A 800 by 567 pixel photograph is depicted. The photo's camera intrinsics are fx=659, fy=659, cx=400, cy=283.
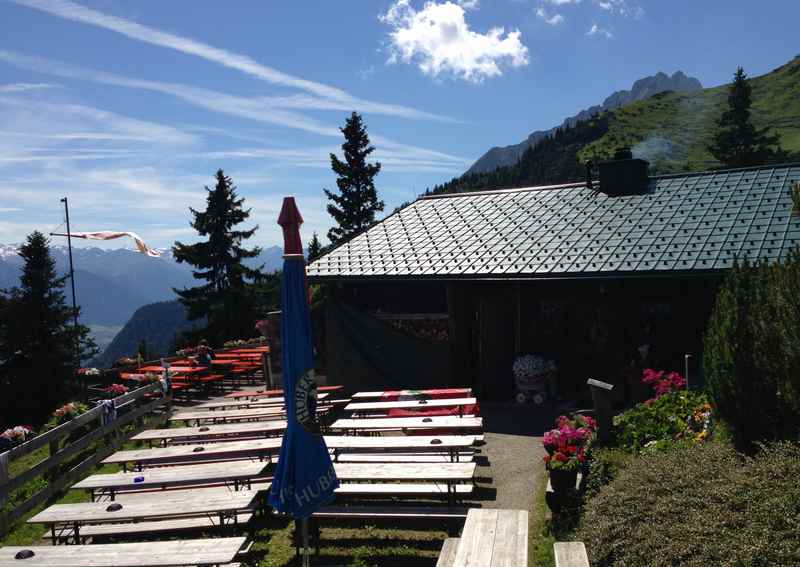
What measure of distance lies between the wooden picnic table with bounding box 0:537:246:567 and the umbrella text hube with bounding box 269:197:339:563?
0.59m

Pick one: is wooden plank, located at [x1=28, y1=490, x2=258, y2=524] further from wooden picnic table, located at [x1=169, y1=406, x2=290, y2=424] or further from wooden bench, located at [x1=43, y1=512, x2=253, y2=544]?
wooden picnic table, located at [x1=169, y1=406, x2=290, y2=424]

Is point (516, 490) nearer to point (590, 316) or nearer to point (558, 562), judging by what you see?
point (558, 562)

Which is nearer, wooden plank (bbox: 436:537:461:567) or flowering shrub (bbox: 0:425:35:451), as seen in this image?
wooden plank (bbox: 436:537:461:567)

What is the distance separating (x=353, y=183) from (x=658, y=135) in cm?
9242

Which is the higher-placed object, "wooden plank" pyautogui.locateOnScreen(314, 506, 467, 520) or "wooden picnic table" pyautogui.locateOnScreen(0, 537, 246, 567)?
"wooden picnic table" pyautogui.locateOnScreen(0, 537, 246, 567)

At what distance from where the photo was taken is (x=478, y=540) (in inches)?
206

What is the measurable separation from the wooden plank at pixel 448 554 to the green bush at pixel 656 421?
3.19 metres

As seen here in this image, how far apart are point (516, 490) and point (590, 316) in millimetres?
5399

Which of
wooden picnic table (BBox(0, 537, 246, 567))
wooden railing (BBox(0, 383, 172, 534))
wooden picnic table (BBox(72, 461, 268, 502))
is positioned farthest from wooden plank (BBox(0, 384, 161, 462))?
wooden picnic table (BBox(0, 537, 246, 567))

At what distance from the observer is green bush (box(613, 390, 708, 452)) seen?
316 inches

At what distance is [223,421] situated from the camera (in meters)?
12.4

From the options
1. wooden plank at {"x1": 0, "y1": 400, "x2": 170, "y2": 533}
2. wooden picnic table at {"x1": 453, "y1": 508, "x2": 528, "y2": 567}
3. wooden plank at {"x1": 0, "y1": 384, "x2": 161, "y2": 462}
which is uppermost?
wooden plank at {"x1": 0, "y1": 384, "x2": 161, "y2": 462}

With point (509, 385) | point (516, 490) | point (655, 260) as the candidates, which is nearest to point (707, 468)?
point (516, 490)

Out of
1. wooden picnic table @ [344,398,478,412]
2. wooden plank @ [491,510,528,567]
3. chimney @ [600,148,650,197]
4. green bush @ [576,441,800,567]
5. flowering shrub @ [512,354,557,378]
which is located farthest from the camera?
chimney @ [600,148,650,197]
